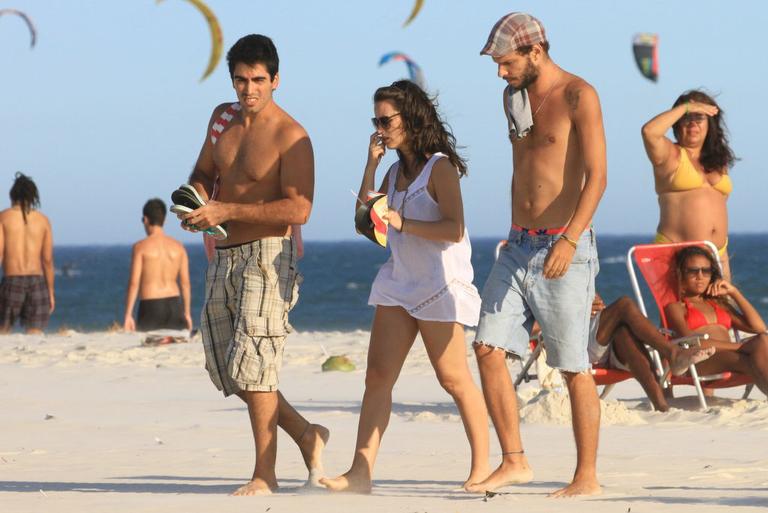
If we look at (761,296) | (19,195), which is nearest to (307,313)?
(761,296)

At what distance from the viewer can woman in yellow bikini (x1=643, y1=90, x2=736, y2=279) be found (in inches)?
306

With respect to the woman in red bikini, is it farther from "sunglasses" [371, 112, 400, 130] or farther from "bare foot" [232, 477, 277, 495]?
"bare foot" [232, 477, 277, 495]

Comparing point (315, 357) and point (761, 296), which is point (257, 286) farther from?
point (761, 296)

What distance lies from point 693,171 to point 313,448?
3.60 m

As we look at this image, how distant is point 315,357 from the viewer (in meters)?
11.6

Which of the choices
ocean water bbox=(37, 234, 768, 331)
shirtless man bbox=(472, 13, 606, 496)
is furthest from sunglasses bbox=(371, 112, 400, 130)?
ocean water bbox=(37, 234, 768, 331)

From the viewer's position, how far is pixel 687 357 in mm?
7555

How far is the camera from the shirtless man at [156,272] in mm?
11508

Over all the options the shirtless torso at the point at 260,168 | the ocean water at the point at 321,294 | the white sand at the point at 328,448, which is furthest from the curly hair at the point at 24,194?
the ocean water at the point at 321,294

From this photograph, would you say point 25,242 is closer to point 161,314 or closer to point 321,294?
point 161,314

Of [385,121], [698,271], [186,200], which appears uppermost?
[385,121]

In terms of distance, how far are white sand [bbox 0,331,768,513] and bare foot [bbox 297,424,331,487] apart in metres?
0.09

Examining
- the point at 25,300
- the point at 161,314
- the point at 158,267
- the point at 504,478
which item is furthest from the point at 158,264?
the point at 504,478

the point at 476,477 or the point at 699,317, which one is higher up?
the point at 699,317
